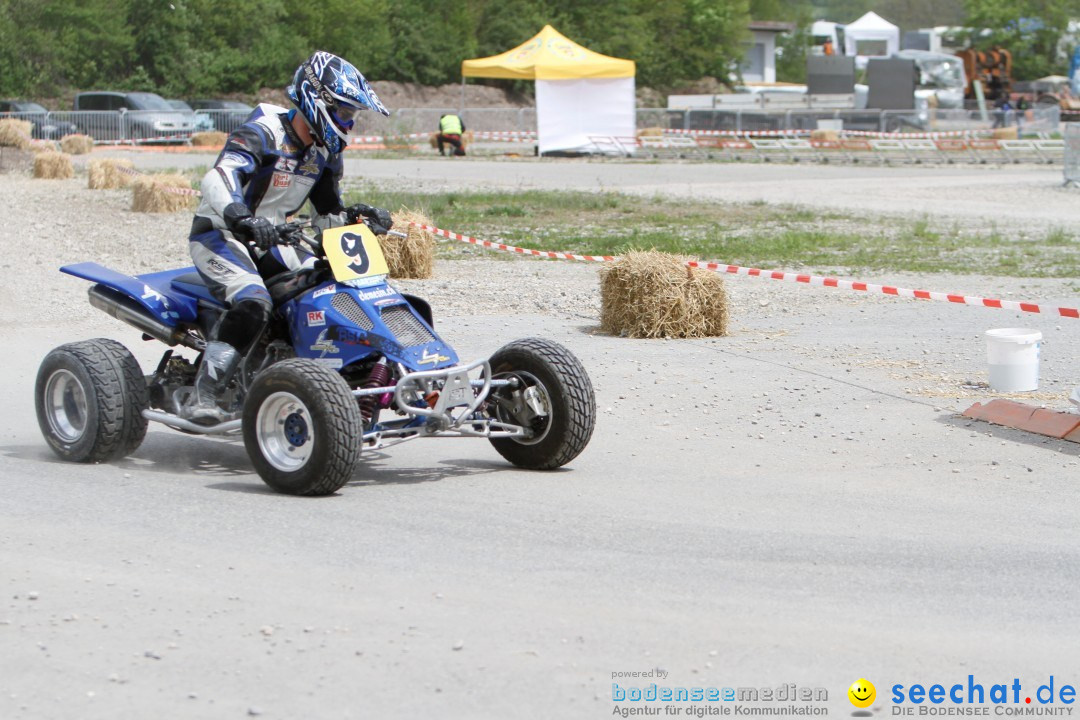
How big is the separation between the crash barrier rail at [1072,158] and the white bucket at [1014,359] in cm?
2133

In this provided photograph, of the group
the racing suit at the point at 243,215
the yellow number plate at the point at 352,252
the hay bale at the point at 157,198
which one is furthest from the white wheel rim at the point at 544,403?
the hay bale at the point at 157,198

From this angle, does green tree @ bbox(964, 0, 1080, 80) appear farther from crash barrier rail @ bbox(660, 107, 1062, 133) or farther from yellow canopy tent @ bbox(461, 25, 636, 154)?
yellow canopy tent @ bbox(461, 25, 636, 154)

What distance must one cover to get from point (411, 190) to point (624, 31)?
48.4 m

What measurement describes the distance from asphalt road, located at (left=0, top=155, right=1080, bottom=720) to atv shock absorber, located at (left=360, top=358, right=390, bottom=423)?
1.29ft

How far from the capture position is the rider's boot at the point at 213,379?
740cm

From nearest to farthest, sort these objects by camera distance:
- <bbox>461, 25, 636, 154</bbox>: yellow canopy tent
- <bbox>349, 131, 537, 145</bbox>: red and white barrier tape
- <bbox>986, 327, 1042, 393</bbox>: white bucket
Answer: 1. <bbox>986, 327, 1042, 393</bbox>: white bucket
2. <bbox>461, 25, 636, 154</bbox>: yellow canopy tent
3. <bbox>349, 131, 537, 145</bbox>: red and white barrier tape

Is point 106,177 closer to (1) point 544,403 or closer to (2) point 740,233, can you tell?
(2) point 740,233

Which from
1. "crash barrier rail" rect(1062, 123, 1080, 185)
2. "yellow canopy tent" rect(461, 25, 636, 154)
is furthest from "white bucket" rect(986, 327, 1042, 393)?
"yellow canopy tent" rect(461, 25, 636, 154)

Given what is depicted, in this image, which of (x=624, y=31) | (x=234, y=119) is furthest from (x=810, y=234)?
(x=624, y=31)

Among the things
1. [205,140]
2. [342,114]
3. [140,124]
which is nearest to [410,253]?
[342,114]

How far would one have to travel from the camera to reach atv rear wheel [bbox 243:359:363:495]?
662cm

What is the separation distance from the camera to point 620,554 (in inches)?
233

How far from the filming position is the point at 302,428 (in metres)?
6.89

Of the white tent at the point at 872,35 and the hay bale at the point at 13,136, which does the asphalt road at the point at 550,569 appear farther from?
the white tent at the point at 872,35
